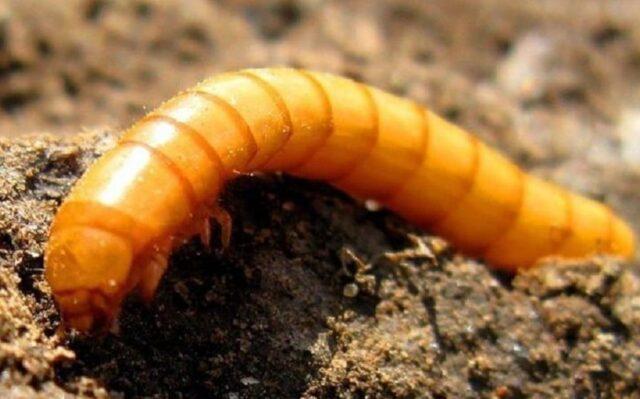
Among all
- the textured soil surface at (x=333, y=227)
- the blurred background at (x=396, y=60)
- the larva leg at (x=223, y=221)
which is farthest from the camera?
the blurred background at (x=396, y=60)

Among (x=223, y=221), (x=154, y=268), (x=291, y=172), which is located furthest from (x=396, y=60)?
(x=154, y=268)

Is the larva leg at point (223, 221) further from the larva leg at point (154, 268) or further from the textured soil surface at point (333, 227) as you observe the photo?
the larva leg at point (154, 268)

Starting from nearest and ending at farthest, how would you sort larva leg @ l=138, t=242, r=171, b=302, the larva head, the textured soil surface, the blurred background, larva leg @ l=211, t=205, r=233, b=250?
1. the larva head
2. larva leg @ l=138, t=242, r=171, b=302
3. the textured soil surface
4. larva leg @ l=211, t=205, r=233, b=250
5. the blurred background

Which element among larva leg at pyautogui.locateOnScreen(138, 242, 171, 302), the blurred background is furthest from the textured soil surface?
larva leg at pyautogui.locateOnScreen(138, 242, 171, 302)

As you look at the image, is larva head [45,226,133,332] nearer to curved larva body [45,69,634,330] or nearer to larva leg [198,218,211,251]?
curved larva body [45,69,634,330]

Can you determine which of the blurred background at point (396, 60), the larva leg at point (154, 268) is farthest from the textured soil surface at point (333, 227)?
the larva leg at point (154, 268)

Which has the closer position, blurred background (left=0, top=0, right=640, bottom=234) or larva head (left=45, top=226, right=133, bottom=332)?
larva head (left=45, top=226, right=133, bottom=332)

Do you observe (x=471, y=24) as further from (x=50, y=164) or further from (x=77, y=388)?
(x=77, y=388)
